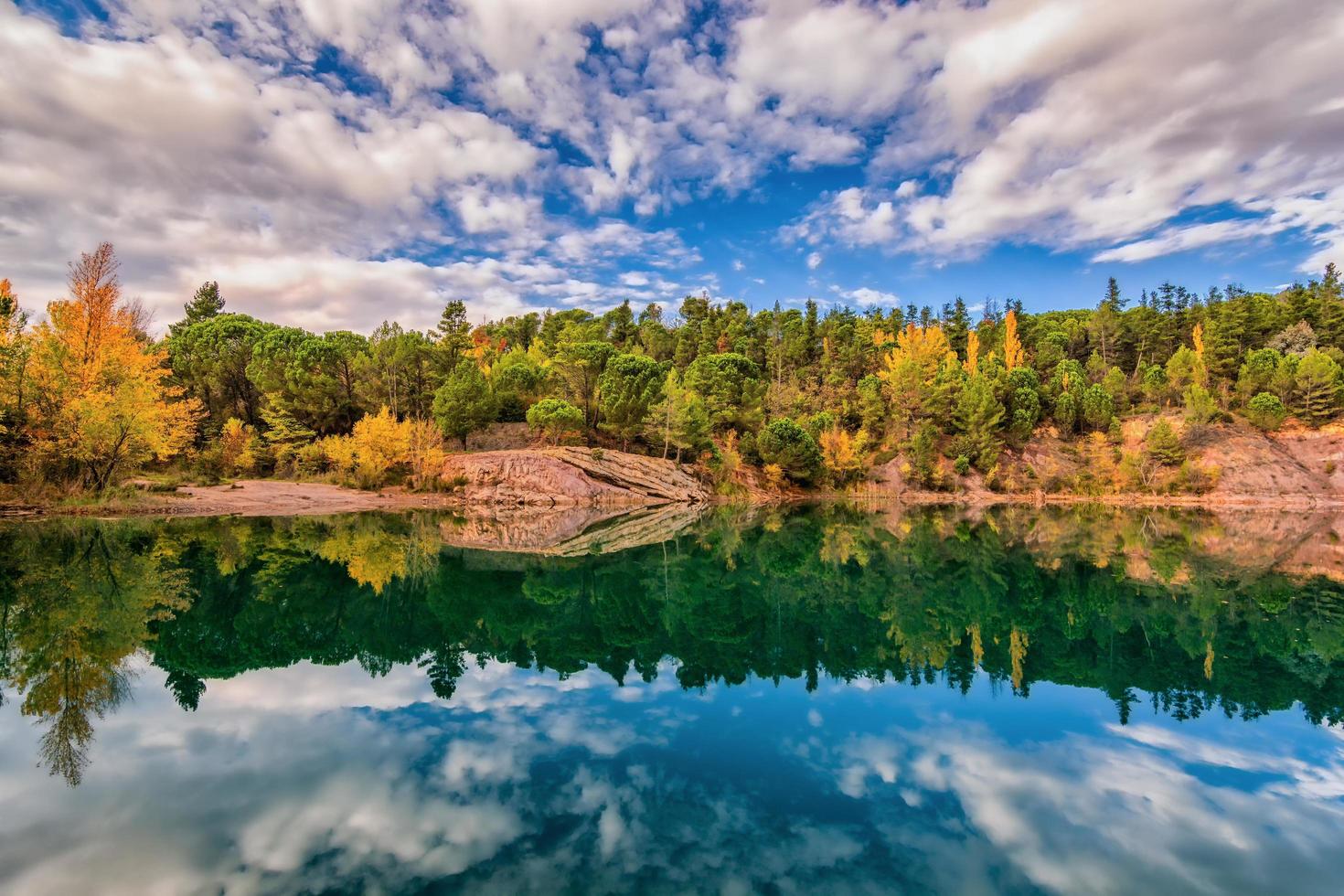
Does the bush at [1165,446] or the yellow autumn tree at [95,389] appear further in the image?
the bush at [1165,446]

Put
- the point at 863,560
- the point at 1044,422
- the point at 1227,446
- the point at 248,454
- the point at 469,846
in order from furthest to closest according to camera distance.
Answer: the point at 1044,422, the point at 1227,446, the point at 248,454, the point at 863,560, the point at 469,846

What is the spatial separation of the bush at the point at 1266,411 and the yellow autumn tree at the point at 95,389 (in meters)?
74.7

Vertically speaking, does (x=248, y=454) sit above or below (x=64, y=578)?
above

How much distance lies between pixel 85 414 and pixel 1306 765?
1268 inches

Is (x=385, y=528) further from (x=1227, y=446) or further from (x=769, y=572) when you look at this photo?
(x=1227, y=446)

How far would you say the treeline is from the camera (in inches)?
934

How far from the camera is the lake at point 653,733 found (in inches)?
166

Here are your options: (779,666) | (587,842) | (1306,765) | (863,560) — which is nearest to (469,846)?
(587,842)

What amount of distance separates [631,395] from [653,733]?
132 ft

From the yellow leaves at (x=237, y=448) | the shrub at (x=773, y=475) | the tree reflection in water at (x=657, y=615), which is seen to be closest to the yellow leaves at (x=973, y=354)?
the shrub at (x=773, y=475)

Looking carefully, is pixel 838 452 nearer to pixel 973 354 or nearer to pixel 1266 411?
pixel 973 354

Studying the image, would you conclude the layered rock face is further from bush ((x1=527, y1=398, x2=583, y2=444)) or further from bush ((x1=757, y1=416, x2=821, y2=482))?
bush ((x1=757, y1=416, x2=821, y2=482))

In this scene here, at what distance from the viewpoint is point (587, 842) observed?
4383mm

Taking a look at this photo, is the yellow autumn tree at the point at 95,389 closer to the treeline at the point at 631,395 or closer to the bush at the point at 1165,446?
the treeline at the point at 631,395
